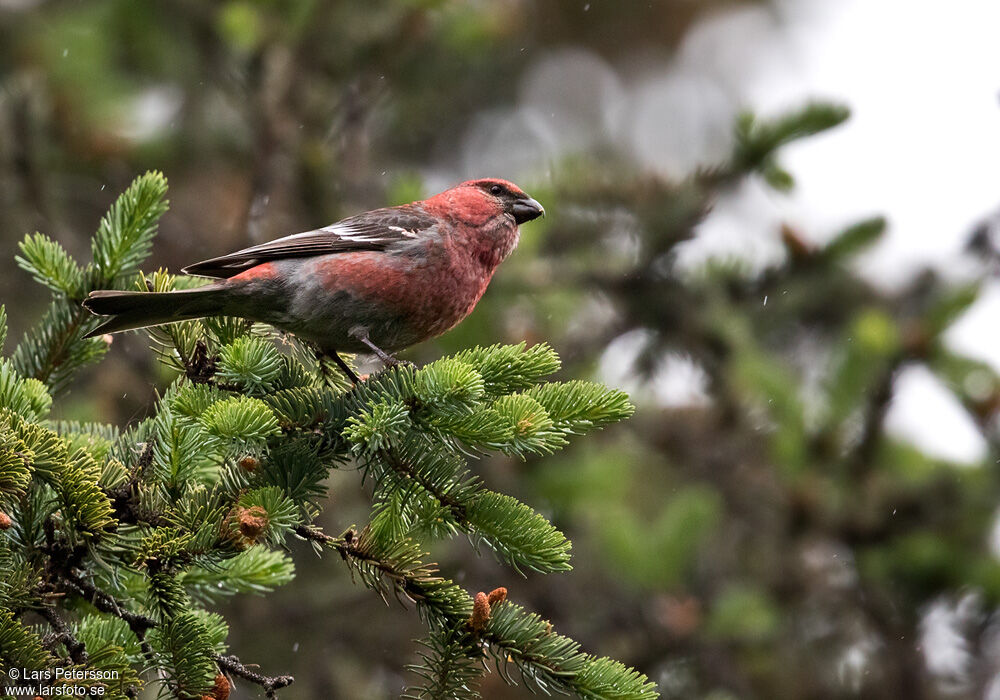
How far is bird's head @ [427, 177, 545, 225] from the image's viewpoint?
4.47 m

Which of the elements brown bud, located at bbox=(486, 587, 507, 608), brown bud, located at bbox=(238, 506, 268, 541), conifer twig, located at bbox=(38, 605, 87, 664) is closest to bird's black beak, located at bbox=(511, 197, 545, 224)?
brown bud, located at bbox=(486, 587, 507, 608)

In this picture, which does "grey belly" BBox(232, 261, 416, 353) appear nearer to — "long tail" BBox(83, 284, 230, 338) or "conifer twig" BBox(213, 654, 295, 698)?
"long tail" BBox(83, 284, 230, 338)

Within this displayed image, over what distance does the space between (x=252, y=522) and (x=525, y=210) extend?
2.77 metres

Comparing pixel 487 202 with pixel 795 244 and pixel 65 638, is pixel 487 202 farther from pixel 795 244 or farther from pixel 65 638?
pixel 65 638

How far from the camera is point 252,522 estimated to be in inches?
84.3

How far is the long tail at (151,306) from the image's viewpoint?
2908mm

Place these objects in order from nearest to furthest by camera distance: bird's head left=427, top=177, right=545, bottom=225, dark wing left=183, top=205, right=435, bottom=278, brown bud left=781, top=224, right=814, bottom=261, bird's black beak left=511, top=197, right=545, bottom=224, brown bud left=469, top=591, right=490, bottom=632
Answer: brown bud left=469, top=591, right=490, bottom=632
dark wing left=183, top=205, right=435, bottom=278
bird's head left=427, top=177, right=545, bottom=225
bird's black beak left=511, top=197, right=545, bottom=224
brown bud left=781, top=224, right=814, bottom=261

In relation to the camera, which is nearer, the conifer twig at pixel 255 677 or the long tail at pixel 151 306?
the conifer twig at pixel 255 677

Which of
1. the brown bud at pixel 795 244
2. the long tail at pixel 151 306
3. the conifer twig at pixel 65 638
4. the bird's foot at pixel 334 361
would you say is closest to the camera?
the conifer twig at pixel 65 638

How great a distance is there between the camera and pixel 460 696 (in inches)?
91.4

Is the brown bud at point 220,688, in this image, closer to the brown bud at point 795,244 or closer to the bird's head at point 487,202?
the bird's head at point 487,202

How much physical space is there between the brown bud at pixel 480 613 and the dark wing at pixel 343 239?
6.22ft

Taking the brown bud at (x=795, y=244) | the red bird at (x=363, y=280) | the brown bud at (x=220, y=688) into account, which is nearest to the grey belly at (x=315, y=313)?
the red bird at (x=363, y=280)

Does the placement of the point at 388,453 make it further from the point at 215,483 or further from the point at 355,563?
the point at 215,483
